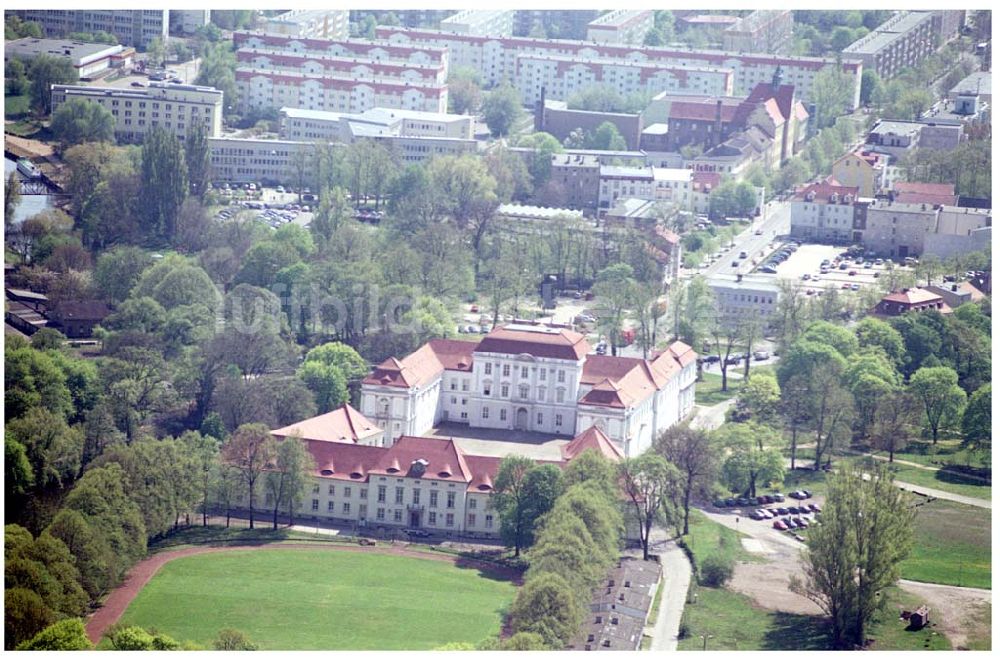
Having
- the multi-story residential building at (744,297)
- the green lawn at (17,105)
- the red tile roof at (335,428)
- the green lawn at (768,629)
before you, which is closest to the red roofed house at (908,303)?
the multi-story residential building at (744,297)

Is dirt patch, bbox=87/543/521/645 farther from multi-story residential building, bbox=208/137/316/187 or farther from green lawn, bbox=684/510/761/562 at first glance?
multi-story residential building, bbox=208/137/316/187

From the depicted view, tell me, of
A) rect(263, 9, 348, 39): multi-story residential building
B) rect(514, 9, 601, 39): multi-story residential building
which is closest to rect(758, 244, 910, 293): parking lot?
rect(263, 9, 348, 39): multi-story residential building

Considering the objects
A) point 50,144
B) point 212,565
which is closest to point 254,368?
point 212,565

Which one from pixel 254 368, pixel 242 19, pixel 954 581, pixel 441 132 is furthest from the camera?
pixel 242 19

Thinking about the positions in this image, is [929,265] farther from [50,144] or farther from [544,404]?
[50,144]

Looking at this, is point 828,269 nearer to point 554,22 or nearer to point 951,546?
point 951,546

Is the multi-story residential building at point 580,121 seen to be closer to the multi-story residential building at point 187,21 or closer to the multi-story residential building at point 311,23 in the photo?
the multi-story residential building at point 311,23

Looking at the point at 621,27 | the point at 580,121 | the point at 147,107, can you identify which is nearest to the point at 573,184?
the point at 580,121
